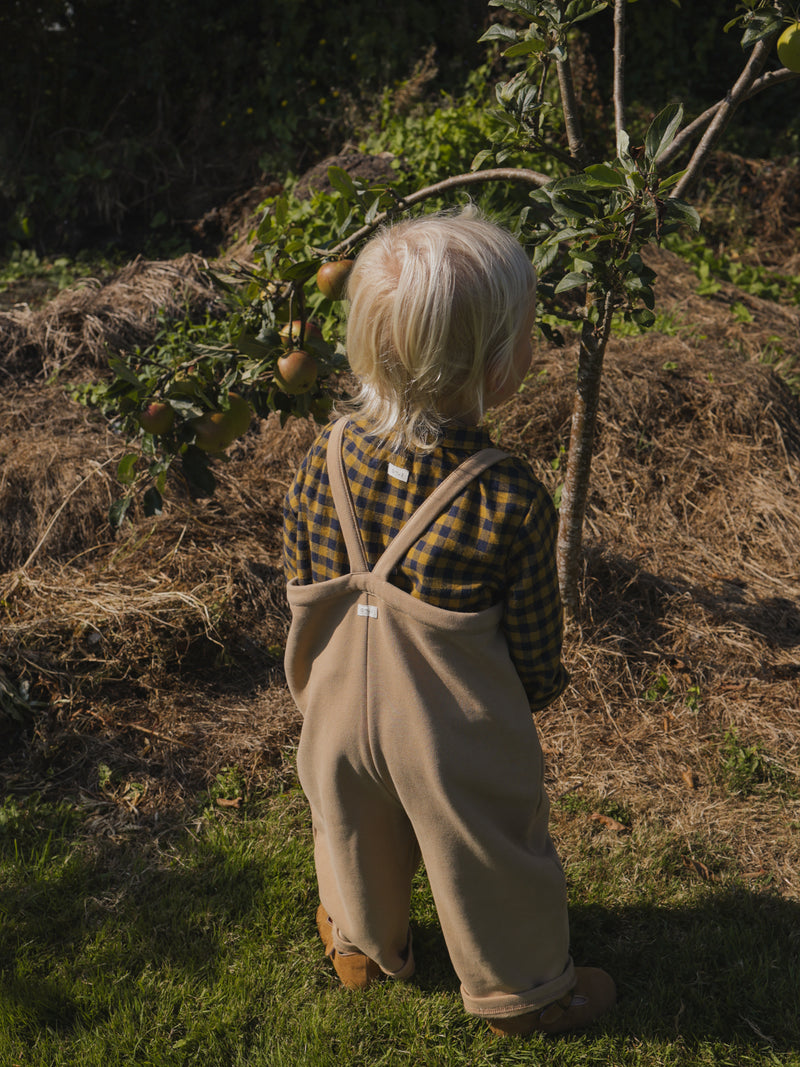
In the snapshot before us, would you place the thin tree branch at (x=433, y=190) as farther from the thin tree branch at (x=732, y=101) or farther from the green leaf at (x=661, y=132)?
the green leaf at (x=661, y=132)

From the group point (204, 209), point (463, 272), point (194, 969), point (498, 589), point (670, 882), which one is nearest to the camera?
point (463, 272)

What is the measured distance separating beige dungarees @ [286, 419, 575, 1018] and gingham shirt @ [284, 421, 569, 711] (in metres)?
0.02

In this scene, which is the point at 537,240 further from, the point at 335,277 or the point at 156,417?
the point at 156,417

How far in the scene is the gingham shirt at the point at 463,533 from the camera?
139cm

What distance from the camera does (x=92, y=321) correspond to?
179 inches

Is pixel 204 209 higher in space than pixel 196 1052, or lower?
higher

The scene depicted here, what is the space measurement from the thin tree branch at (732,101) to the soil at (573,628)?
1436 mm

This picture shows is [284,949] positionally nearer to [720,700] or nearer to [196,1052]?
[196,1052]

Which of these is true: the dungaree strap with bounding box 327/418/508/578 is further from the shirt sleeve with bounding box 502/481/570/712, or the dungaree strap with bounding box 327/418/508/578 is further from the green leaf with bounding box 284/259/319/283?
the green leaf with bounding box 284/259/319/283

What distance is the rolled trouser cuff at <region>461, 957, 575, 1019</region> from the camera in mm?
1730

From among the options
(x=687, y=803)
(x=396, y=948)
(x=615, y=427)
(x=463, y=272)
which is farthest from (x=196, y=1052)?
(x=615, y=427)

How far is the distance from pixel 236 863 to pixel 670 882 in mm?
1180

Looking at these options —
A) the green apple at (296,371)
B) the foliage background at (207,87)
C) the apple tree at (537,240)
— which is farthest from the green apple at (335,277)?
the foliage background at (207,87)

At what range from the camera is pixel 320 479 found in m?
1.53
